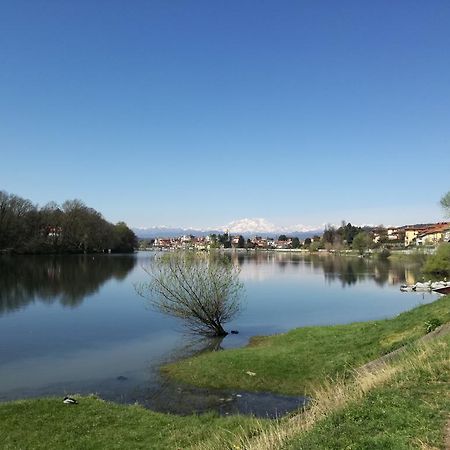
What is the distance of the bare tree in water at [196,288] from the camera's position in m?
34.2

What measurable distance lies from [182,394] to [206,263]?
1499 cm

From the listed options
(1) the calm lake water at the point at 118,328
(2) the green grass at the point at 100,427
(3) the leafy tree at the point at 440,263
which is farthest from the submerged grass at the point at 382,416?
(3) the leafy tree at the point at 440,263

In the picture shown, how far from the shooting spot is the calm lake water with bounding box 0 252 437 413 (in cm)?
2223

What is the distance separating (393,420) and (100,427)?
32.4 ft

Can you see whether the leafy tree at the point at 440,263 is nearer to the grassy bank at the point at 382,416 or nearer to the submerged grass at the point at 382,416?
the submerged grass at the point at 382,416

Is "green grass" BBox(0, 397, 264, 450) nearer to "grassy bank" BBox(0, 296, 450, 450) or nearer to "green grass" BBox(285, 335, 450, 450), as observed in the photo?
"grassy bank" BBox(0, 296, 450, 450)

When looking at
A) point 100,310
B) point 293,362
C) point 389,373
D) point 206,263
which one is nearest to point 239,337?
point 206,263

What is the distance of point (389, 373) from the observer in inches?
428

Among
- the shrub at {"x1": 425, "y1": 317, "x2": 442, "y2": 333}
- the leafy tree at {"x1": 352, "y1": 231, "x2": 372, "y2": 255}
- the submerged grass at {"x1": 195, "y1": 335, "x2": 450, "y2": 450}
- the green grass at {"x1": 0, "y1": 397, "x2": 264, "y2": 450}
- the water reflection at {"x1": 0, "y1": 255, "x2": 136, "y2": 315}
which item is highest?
the leafy tree at {"x1": 352, "y1": 231, "x2": 372, "y2": 255}

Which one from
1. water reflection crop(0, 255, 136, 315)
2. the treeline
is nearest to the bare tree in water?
water reflection crop(0, 255, 136, 315)

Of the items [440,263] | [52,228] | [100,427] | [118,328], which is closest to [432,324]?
[100,427]

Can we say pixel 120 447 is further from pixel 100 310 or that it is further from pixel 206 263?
pixel 100 310

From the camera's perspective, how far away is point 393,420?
7.20 m

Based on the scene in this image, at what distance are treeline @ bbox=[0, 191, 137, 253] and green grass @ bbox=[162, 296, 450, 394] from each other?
391 feet
